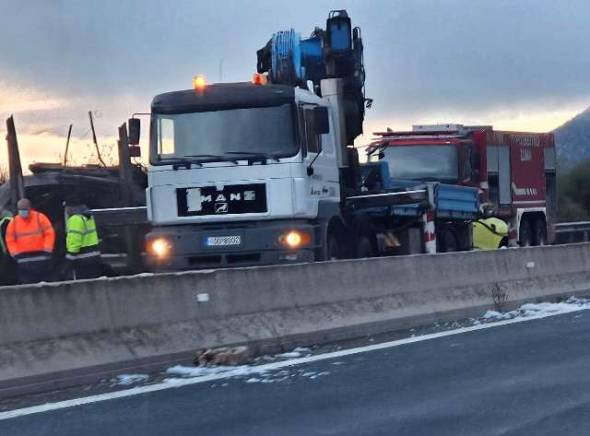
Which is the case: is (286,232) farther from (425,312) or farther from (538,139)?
(538,139)

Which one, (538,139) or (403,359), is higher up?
(538,139)

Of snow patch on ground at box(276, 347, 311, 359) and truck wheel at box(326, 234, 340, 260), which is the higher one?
truck wheel at box(326, 234, 340, 260)

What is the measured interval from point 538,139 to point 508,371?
21.5m

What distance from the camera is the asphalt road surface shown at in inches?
294

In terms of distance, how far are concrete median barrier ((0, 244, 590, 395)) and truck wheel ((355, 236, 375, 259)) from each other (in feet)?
11.3

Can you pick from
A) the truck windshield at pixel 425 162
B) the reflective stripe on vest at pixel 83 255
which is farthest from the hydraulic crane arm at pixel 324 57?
the truck windshield at pixel 425 162

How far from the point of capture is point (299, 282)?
1180 centimetres

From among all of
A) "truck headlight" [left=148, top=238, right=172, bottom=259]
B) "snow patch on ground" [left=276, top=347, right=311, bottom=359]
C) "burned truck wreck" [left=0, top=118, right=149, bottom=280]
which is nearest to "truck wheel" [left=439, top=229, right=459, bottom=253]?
"burned truck wreck" [left=0, top=118, right=149, bottom=280]

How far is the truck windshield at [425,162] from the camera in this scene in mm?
25219

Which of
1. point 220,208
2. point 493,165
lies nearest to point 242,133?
point 220,208

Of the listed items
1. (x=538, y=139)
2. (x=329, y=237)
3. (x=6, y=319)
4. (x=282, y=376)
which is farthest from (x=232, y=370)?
(x=538, y=139)

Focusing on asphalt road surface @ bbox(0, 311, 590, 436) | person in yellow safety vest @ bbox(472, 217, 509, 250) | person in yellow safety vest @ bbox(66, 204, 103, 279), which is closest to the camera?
asphalt road surface @ bbox(0, 311, 590, 436)

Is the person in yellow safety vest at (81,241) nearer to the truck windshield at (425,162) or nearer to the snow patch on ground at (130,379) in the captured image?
the snow patch on ground at (130,379)

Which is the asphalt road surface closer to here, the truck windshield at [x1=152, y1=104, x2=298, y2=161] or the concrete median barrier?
the concrete median barrier
